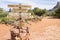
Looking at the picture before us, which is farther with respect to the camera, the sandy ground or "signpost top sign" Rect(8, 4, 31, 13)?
the sandy ground

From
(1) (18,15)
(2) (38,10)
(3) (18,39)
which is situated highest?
(1) (18,15)

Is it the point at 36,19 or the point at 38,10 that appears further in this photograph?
the point at 38,10

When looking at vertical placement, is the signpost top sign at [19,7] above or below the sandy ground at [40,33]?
above

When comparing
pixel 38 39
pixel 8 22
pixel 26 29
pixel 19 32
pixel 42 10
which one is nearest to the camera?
pixel 19 32

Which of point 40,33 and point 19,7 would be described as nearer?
point 19,7

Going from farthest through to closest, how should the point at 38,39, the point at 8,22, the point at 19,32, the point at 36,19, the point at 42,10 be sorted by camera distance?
1. the point at 42,10
2. the point at 36,19
3. the point at 8,22
4. the point at 38,39
5. the point at 19,32

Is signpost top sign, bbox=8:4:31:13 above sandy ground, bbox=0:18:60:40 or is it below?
above

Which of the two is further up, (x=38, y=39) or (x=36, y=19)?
(x=38, y=39)

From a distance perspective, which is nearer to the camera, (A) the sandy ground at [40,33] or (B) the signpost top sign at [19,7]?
(B) the signpost top sign at [19,7]

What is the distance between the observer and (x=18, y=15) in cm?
1148

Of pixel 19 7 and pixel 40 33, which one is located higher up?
pixel 19 7

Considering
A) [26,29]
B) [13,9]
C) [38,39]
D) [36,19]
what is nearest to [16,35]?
[26,29]

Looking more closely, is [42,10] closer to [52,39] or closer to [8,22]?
[8,22]

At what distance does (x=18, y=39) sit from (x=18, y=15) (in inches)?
57.4
